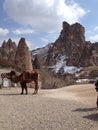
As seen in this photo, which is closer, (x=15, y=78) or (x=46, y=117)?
(x=46, y=117)

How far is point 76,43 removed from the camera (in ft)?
417

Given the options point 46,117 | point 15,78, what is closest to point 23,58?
point 15,78

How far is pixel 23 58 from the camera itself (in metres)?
49.0

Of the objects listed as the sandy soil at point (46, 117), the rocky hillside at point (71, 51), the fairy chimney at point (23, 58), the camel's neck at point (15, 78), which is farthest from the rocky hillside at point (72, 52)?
the sandy soil at point (46, 117)

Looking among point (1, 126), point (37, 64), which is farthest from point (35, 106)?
point (37, 64)

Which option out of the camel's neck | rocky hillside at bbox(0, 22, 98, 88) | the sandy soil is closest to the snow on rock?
rocky hillside at bbox(0, 22, 98, 88)

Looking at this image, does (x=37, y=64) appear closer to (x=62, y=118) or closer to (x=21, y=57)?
(x=21, y=57)

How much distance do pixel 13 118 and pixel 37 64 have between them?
66384mm

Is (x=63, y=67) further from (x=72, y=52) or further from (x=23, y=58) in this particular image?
(x=23, y=58)

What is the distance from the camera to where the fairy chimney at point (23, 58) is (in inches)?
1850

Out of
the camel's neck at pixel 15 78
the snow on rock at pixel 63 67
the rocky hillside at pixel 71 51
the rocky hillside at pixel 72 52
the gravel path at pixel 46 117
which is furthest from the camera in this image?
the rocky hillside at pixel 72 52

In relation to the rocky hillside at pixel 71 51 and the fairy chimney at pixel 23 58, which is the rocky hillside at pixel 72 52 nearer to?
the rocky hillside at pixel 71 51

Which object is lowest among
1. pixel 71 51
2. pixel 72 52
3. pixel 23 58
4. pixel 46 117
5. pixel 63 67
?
pixel 46 117

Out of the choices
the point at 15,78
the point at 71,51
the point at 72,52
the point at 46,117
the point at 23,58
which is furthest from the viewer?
the point at 71,51
